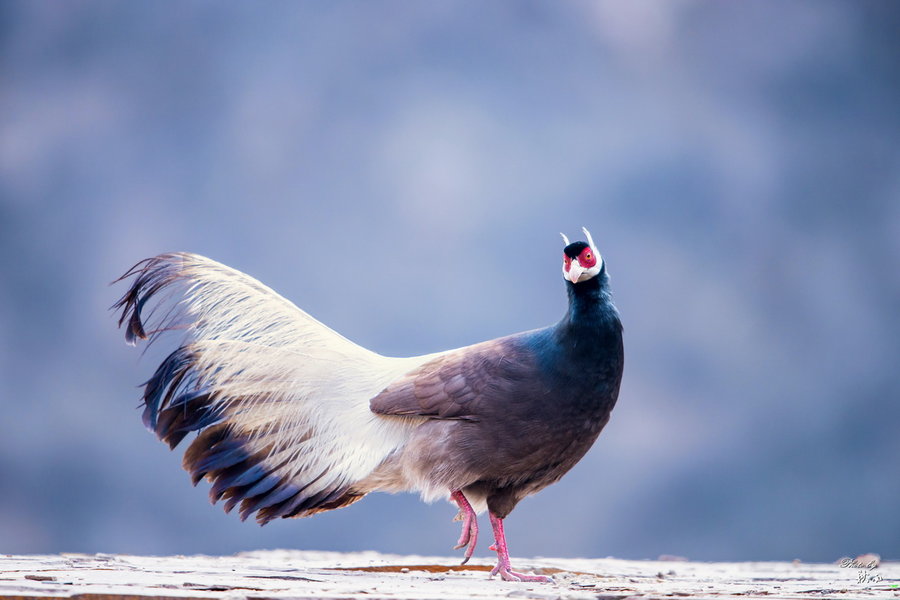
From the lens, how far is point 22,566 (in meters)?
2.22

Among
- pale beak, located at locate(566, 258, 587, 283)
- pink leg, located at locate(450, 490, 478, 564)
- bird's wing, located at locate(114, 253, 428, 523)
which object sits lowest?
pink leg, located at locate(450, 490, 478, 564)

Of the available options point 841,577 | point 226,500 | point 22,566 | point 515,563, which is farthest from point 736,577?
point 22,566

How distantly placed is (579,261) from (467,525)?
0.80m

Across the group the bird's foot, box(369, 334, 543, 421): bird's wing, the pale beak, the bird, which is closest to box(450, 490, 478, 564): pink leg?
the bird

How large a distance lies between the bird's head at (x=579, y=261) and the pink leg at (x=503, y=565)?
0.70 m

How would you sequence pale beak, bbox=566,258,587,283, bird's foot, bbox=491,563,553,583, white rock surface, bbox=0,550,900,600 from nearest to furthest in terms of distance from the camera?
white rock surface, bbox=0,550,900,600 < bird's foot, bbox=491,563,553,583 < pale beak, bbox=566,258,587,283

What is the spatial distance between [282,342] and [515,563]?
1.04 m

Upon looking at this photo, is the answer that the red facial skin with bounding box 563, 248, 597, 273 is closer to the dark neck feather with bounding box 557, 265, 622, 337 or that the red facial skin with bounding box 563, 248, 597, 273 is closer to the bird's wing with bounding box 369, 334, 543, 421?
the dark neck feather with bounding box 557, 265, 622, 337

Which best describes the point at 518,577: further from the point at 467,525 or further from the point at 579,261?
the point at 579,261

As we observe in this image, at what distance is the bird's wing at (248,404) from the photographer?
99.5 inches

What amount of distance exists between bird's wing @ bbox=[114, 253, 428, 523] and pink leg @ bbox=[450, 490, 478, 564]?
231 millimetres

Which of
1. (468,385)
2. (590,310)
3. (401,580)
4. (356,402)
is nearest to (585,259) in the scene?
(590,310)

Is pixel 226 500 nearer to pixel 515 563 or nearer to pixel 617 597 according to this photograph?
pixel 515 563

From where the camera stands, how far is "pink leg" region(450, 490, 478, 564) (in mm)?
2496
